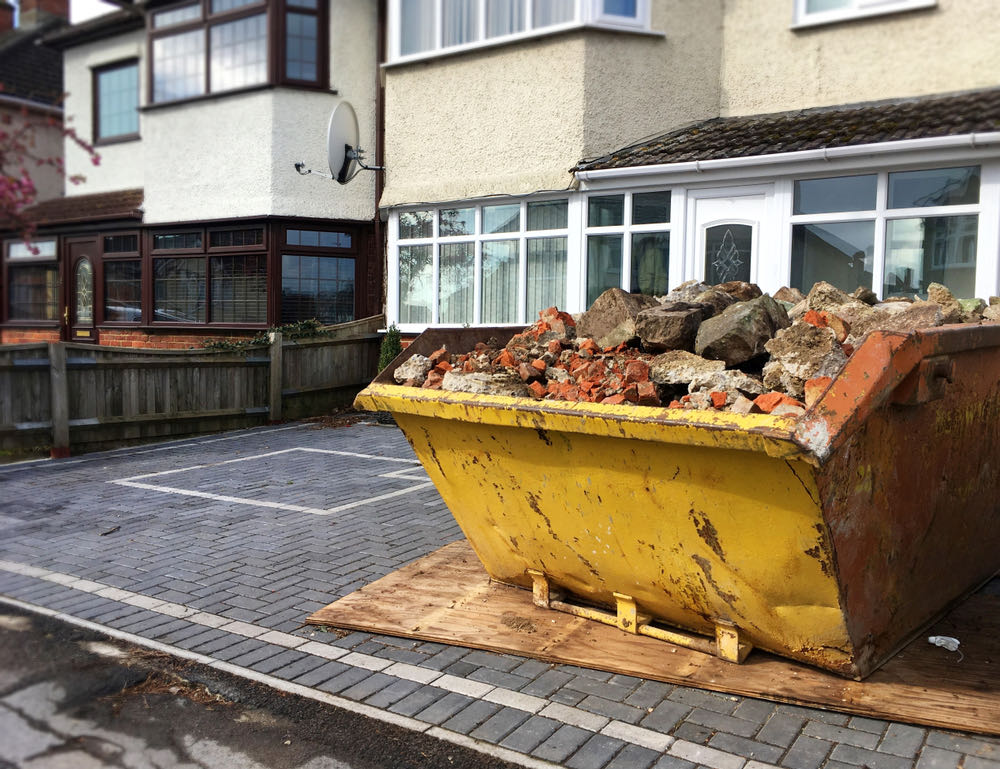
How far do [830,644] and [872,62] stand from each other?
9683mm

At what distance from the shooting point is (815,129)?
33.5 ft

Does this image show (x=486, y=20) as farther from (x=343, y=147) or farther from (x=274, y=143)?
(x=274, y=143)

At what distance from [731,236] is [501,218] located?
11.5 ft

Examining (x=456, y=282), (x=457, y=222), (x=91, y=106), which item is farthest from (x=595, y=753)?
(x=91, y=106)

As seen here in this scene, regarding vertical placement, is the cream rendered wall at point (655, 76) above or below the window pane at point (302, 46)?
below

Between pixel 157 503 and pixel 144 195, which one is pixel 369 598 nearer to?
pixel 157 503

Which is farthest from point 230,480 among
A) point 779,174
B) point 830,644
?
point 779,174

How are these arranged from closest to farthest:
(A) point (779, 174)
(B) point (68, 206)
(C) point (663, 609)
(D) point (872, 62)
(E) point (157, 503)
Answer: (C) point (663, 609), (E) point (157, 503), (A) point (779, 174), (D) point (872, 62), (B) point (68, 206)

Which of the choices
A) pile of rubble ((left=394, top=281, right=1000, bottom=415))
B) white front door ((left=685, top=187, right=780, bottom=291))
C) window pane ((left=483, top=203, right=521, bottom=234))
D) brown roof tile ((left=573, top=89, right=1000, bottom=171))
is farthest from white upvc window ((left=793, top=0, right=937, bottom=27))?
pile of rubble ((left=394, top=281, right=1000, bottom=415))

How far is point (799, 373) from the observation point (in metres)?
3.29

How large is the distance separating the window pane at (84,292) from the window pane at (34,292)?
0.79 meters

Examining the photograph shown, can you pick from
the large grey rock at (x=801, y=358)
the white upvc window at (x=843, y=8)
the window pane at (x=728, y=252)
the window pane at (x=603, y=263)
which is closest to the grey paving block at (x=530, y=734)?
the large grey rock at (x=801, y=358)

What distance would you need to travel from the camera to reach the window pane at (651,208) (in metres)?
11.2

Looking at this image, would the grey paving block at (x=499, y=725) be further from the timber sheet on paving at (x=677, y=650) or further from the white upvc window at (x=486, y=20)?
the white upvc window at (x=486, y=20)
